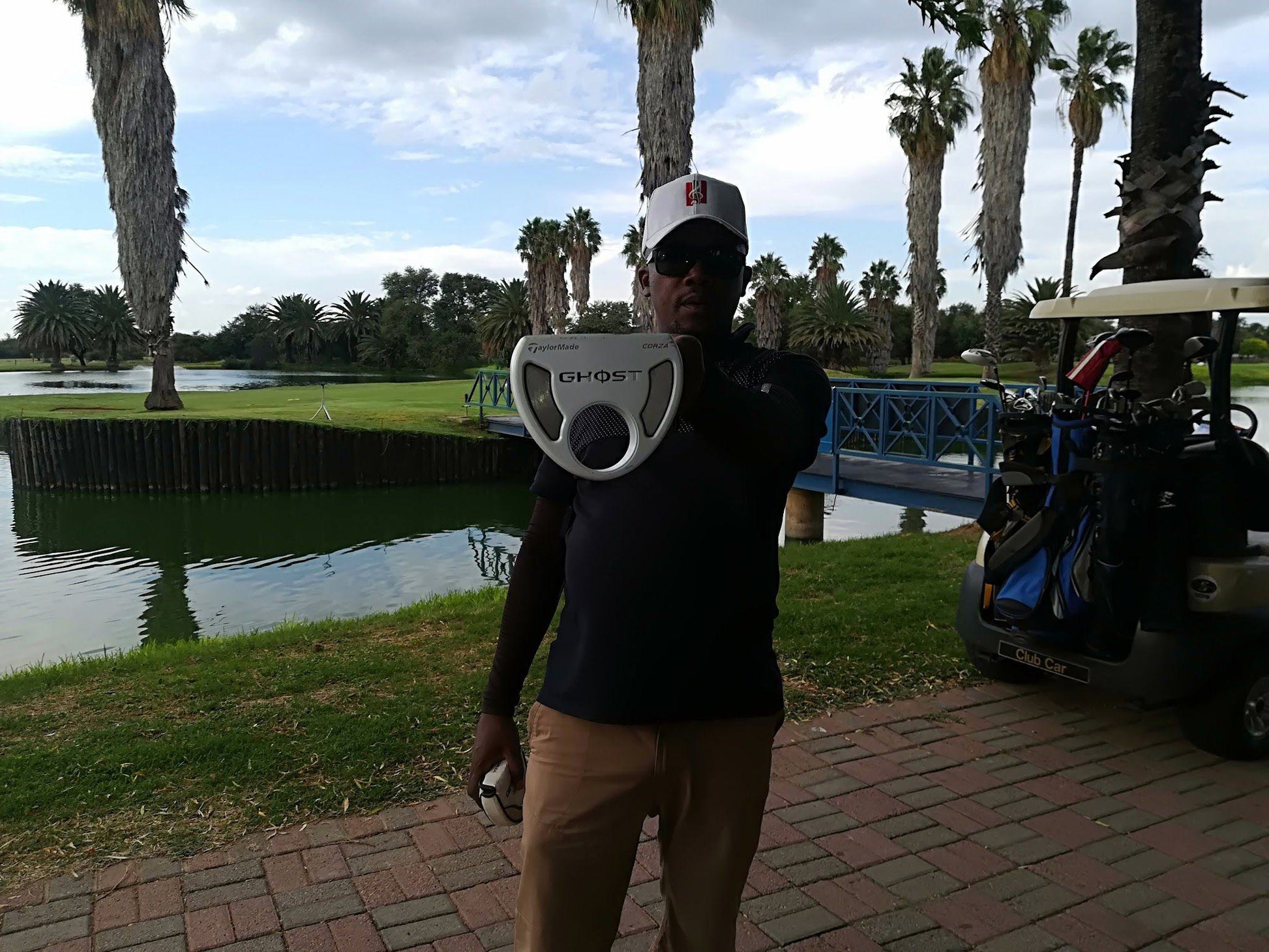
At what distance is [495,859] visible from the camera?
329 cm

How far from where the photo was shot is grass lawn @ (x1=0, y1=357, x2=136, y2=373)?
8081cm

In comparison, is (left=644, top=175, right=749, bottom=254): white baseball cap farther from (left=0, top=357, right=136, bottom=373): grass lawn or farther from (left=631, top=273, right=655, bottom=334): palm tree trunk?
(left=0, top=357, right=136, bottom=373): grass lawn

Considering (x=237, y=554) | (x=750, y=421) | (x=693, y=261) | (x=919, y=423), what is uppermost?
(x=693, y=261)

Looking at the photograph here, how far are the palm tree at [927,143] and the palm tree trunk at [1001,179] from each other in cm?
509

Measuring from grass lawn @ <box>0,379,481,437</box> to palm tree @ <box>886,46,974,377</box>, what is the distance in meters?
19.2

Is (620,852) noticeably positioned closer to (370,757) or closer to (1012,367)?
(370,757)

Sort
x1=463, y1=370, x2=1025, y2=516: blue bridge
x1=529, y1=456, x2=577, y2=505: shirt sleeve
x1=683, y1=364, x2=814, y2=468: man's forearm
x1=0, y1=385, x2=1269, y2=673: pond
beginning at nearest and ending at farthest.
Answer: x1=683, y1=364, x2=814, y2=468: man's forearm, x1=529, y1=456, x2=577, y2=505: shirt sleeve, x1=0, y1=385, x2=1269, y2=673: pond, x1=463, y1=370, x2=1025, y2=516: blue bridge

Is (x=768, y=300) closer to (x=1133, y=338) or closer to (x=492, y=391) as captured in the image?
(x=492, y=391)

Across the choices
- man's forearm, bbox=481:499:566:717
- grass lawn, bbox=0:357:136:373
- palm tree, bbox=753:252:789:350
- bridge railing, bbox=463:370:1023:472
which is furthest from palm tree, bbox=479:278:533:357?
man's forearm, bbox=481:499:566:717

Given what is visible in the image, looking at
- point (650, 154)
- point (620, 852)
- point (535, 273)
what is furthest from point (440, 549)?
point (535, 273)

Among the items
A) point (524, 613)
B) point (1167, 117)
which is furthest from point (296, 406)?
point (524, 613)

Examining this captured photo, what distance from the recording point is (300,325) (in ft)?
260

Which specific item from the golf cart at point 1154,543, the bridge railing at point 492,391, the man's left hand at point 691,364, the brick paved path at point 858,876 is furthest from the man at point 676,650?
the bridge railing at point 492,391

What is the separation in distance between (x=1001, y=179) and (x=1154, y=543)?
30.0 meters
